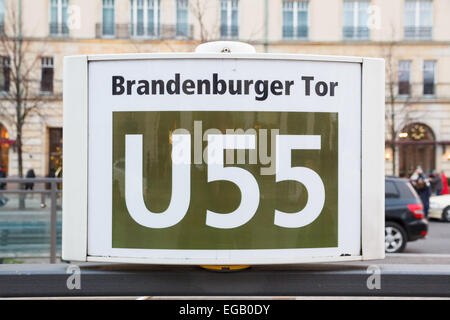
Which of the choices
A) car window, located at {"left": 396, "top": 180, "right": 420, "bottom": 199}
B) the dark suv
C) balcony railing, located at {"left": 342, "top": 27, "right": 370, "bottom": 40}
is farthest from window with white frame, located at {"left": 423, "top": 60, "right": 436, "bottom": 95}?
the dark suv

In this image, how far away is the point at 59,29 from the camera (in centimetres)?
2666

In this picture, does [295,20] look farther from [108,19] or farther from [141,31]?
[108,19]

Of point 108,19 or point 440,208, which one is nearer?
point 440,208

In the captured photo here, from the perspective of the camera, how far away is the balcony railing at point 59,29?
1045 inches

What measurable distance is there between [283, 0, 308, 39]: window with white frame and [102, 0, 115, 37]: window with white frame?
10395 mm

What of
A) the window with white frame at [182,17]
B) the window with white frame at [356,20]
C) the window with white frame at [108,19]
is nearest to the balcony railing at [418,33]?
the window with white frame at [356,20]

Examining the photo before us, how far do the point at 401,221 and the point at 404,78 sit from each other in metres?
21.2

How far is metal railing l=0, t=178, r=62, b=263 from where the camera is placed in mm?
5863

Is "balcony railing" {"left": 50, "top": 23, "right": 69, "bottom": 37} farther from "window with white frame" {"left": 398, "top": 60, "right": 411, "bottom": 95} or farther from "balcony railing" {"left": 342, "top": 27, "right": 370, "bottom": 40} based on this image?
"window with white frame" {"left": 398, "top": 60, "right": 411, "bottom": 95}

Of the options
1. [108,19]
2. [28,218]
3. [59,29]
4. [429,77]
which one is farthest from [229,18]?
[28,218]

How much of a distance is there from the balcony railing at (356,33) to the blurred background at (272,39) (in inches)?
2.3

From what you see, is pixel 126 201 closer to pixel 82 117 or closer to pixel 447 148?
pixel 82 117
